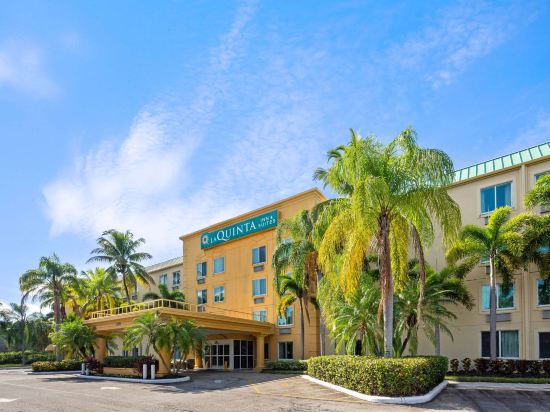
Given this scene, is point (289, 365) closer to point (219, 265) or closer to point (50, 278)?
point (219, 265)

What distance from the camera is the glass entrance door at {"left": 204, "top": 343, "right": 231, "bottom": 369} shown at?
4062 cm

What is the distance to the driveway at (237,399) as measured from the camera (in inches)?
674

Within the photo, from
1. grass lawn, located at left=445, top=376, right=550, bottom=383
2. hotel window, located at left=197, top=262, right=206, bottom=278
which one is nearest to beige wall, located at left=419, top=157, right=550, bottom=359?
grass lawn, located at left=445, top=376, right=550, bottom=383

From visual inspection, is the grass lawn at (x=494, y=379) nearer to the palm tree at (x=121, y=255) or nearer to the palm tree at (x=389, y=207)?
the palm tree at (x=389, y=207)

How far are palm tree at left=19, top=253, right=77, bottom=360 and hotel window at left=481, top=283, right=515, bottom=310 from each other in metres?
39.2

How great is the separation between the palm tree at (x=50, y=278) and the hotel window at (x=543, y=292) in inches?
1658

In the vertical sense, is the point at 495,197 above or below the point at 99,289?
above

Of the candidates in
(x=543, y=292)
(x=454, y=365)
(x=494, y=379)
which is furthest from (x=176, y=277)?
(x=543, y=292)

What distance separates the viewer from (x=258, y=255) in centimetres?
4066

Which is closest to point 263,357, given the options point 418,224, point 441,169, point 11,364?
point 418,224

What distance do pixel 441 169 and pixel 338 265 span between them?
643 cm

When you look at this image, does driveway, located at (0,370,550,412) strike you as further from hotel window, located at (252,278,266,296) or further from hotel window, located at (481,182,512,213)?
hotel window, located at (252,278,266,296)

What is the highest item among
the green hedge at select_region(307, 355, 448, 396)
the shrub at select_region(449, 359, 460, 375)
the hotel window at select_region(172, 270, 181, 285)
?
the hotel window at select_region(172, 270, 181, 285)

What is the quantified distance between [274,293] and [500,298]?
1686 centimetres
